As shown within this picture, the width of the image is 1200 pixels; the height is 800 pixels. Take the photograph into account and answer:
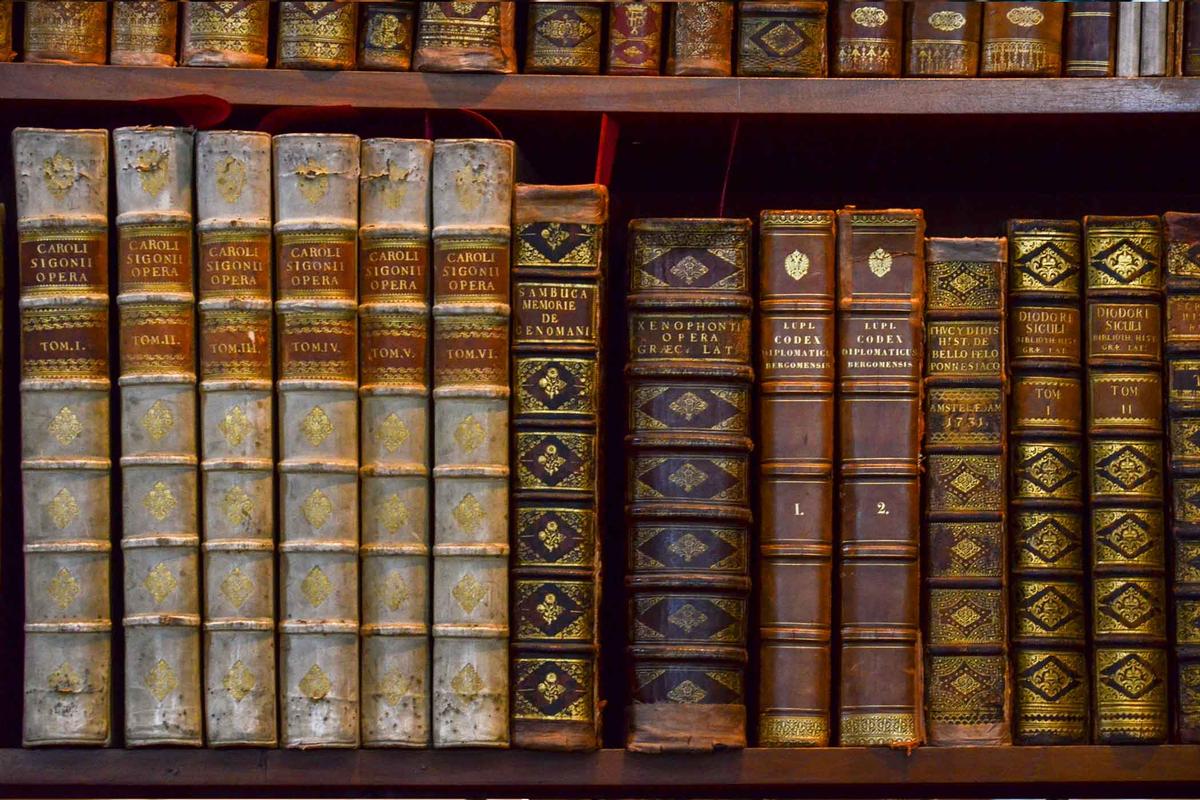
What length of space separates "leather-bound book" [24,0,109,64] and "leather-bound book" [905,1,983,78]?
23.6 inches

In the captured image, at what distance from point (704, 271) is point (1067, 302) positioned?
271mm

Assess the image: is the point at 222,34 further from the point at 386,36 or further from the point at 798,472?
the point at 798,472

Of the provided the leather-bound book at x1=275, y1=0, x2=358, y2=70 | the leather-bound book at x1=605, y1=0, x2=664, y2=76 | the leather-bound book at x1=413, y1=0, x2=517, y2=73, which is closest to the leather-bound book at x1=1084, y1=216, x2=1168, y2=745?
the leather-bound book at x1=605, y1=0, x2=664, y2=76

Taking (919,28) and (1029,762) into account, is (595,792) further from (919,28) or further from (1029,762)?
(919,28)

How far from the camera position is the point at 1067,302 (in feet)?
4.21

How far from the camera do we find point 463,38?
1.26 metres

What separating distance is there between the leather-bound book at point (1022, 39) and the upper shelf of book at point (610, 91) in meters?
0.01

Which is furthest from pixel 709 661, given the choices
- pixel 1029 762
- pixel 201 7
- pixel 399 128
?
pixel 201 7

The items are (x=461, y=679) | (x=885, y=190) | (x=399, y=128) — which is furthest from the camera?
(x=885, y=190)

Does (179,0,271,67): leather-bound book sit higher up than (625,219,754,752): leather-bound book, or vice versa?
(179,0,271,67): leather-bound book

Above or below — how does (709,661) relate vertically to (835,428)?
below

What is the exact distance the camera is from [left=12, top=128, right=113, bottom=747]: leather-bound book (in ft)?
4.04

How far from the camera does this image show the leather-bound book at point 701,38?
4.17ft

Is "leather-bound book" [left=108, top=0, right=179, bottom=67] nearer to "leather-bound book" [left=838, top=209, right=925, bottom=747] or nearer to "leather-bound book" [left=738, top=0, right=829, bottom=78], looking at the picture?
"leather-bound book" [left=738, top=0, right=829, bottom=78]
